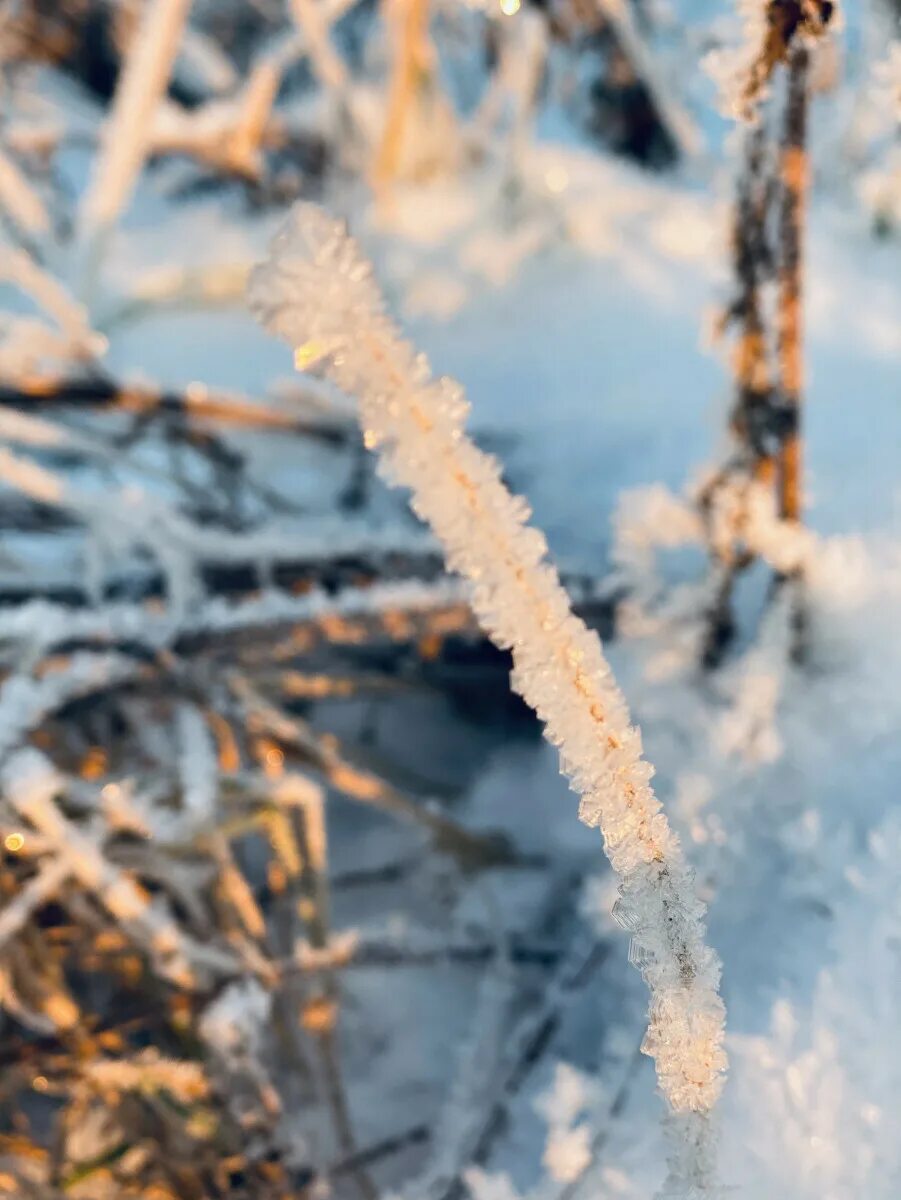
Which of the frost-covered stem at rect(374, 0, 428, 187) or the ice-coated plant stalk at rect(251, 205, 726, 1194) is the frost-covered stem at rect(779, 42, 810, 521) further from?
the frost-covered stem at rect(374, 0, 428, 187)

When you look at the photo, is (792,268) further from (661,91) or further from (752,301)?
(661,91)

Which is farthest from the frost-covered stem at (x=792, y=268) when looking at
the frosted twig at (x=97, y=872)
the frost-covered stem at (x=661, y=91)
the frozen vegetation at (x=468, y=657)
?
Answer: the frost-covered stem at (x=661, y=91)

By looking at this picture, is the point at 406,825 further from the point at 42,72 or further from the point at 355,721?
the point at 42,72

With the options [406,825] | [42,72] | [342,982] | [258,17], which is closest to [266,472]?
[406,825]

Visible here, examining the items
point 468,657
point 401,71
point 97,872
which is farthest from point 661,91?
point 97,872

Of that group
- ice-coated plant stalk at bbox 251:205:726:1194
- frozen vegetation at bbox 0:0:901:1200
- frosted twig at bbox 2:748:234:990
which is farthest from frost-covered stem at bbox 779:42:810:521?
frosted twig at bbox 2:748:234:990
